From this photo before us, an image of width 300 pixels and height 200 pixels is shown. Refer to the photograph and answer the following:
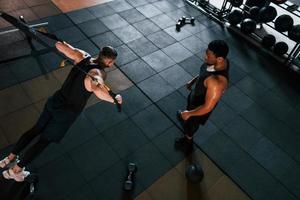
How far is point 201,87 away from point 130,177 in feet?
5.09

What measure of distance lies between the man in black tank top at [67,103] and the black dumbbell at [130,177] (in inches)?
41.6

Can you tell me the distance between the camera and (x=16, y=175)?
3428 mm

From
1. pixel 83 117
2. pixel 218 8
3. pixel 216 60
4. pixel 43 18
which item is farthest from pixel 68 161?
pixel 218 8

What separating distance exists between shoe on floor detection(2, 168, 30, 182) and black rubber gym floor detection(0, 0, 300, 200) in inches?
10.6

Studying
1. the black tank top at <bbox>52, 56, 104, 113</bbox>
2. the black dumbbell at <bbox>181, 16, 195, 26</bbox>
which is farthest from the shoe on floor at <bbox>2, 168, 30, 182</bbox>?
the black dumbbell at <bbox>181, 16, 195, 26</bbox>

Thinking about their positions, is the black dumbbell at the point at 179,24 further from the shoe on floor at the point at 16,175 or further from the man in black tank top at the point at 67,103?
the shoe on floor at the point at 16,175

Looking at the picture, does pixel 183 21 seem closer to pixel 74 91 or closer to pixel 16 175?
pixel 74 91

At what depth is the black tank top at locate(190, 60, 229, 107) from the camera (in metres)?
3.20

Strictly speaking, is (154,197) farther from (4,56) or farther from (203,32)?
(203,32)

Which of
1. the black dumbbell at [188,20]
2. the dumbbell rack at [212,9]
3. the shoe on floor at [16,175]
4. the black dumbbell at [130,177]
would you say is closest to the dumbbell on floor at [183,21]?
the black dumbbell at [188,20]

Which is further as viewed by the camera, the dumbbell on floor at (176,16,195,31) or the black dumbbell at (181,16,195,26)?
the black dumbbell at (181,16,195,26)

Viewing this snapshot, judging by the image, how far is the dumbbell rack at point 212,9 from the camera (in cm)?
699

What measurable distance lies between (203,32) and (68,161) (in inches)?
177

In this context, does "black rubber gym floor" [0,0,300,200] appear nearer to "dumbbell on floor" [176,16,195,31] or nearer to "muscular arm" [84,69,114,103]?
"dumbbell on floor" [176,16,195,31]
